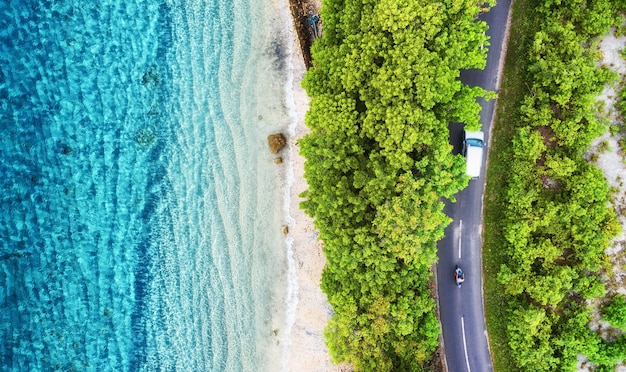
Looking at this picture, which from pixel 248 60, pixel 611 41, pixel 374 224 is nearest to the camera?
pixel 374 224

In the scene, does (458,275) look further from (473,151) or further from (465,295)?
(473,151)

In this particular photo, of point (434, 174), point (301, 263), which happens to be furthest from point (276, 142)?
point (434, 174)

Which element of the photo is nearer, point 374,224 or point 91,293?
point 374,224

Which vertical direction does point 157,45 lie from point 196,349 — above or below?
above

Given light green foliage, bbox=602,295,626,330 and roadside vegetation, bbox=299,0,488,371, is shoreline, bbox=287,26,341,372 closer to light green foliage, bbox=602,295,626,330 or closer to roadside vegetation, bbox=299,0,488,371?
roadside vegetation, bbox=299,0,488,371

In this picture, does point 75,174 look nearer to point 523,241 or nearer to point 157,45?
point 157,45

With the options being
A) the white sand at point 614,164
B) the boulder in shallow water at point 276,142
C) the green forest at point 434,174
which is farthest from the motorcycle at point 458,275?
the boulder in shallow water at point 276,142

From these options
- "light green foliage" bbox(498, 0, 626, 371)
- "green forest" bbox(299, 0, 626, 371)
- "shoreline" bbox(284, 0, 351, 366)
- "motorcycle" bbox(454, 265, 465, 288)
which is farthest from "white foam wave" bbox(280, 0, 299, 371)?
"light green foliage" bbox(498, 0, 626, 371)

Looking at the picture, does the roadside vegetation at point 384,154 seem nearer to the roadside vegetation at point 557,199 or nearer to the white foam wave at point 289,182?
the white foam wave at point 289,182

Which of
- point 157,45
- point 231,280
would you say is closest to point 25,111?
point 157,45
